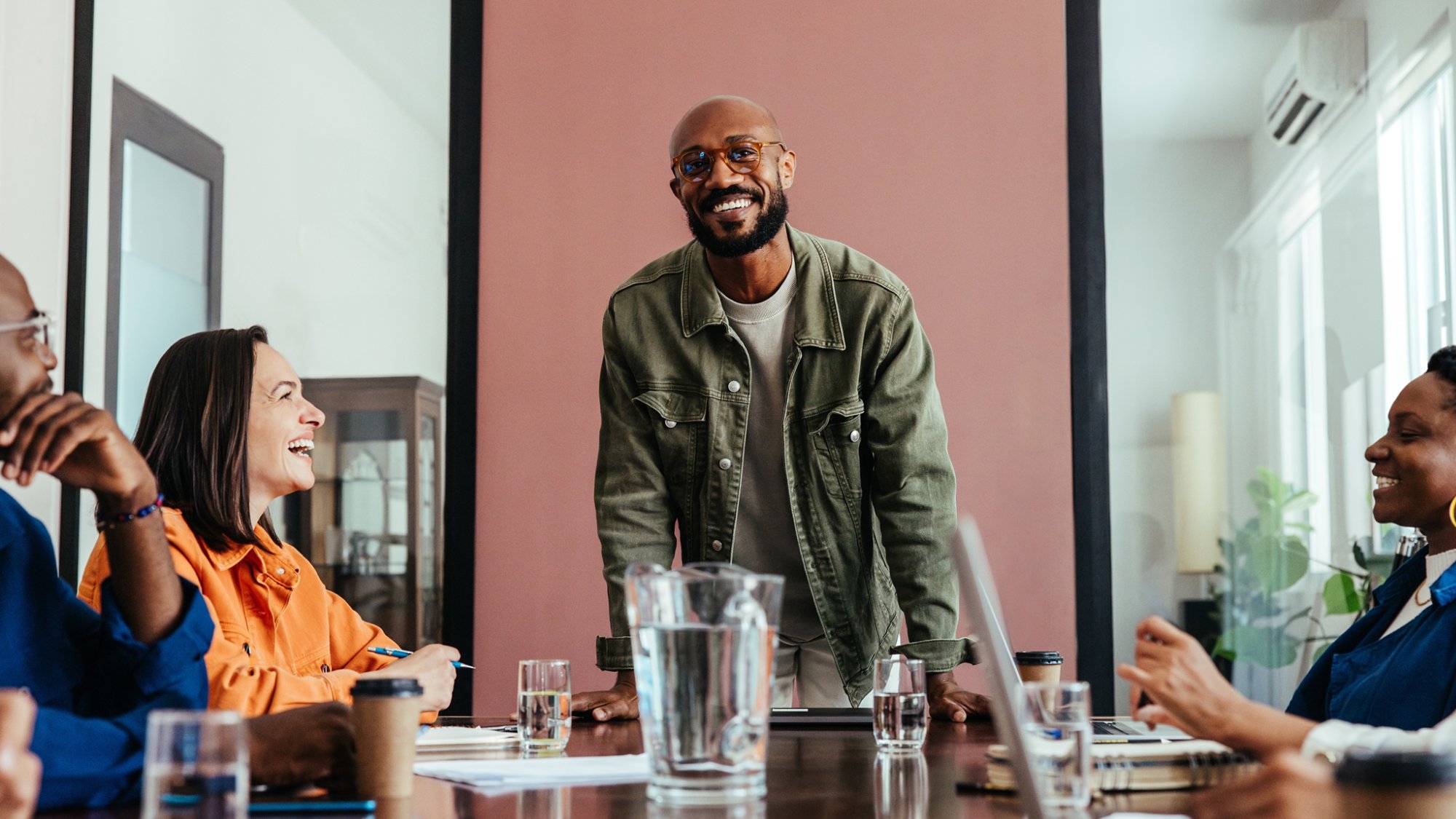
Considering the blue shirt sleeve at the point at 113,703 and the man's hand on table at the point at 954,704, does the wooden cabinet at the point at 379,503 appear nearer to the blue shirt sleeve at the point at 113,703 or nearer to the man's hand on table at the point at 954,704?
the man's hand on table at the point at 954,704

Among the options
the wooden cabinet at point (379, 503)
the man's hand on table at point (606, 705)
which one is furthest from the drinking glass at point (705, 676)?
the wooden cabinet at point (379, 503)

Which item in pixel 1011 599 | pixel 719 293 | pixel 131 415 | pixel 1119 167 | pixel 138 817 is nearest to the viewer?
pixel 138 817

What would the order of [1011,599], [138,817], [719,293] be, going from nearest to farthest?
1. [138,817]
2. [719,293]
3. [1011,599]

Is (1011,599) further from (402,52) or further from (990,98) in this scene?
(402,52)

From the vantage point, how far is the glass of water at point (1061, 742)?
3.38 ft

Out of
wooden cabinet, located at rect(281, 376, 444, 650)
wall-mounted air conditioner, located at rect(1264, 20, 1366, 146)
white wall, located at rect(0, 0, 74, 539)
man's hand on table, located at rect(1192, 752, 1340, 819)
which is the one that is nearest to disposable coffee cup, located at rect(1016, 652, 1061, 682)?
man's hand on table, located at rect(1192, 752, 1340, 819)

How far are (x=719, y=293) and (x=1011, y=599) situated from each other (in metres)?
1.18

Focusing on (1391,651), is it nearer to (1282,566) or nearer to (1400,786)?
(1400,786)

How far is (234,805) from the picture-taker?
766 mm

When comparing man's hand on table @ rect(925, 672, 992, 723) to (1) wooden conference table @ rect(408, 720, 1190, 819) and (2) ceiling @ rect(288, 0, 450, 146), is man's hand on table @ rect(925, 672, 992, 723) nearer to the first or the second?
(1) wooden conference table @ rect(408, 720, 1190, 819)

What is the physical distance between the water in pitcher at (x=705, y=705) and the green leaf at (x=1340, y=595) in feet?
8.83

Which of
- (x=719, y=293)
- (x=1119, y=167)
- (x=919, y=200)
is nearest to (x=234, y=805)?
(x=719, y=293)

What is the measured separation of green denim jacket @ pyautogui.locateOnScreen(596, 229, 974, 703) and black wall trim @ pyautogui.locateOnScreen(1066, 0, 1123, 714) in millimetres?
930

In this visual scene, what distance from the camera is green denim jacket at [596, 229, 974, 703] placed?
94.2 inches
